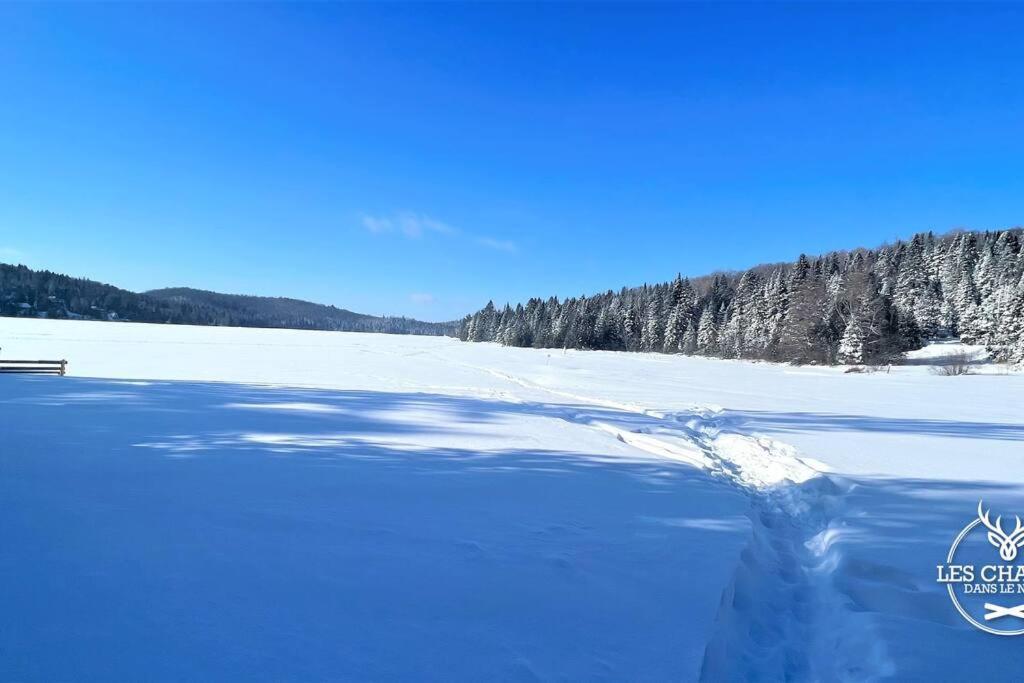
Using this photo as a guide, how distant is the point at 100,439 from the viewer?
7.46 metres

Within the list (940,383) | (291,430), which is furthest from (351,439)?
(940,383)

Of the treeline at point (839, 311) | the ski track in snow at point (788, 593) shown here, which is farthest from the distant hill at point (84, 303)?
the ski track in snow at point (788, 593)

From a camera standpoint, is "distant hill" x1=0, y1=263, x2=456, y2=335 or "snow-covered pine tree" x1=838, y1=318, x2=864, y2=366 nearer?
"snow-covered pine tree" x1=838, y1=318, x2=864, y2=366

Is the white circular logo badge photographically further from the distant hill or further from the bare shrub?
the distant hill

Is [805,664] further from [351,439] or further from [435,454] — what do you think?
[351,439]

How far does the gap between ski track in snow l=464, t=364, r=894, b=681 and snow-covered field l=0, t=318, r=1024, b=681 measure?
25 millimetres

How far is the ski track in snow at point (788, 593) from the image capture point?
324 centimetres

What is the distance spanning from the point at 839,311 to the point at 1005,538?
4800 centimetres

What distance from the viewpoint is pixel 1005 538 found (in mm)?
4988

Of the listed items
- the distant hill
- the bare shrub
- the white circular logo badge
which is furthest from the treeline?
the distant hill

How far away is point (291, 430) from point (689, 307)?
7032 cm

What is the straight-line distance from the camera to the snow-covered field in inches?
114

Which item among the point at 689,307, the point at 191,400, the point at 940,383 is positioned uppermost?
the point at 689,307

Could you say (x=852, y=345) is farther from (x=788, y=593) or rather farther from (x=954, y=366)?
(x=788, y=593)
